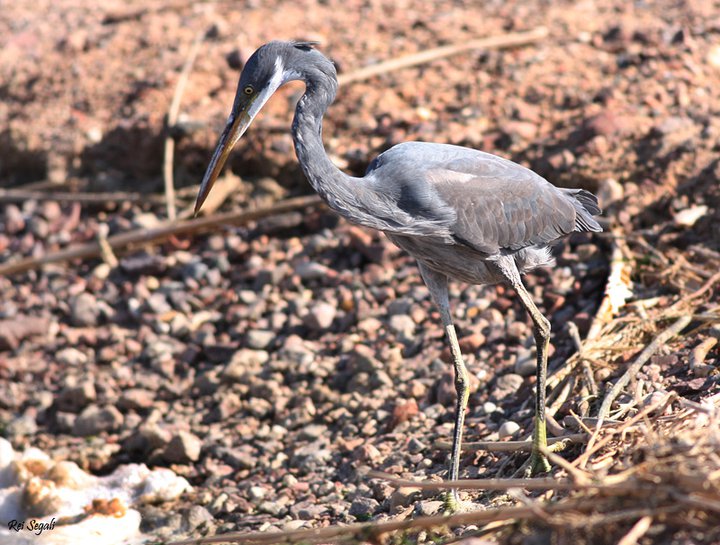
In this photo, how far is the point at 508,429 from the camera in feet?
16.1

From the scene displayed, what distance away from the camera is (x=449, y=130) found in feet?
23.4

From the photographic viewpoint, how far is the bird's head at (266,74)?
4.23 meters

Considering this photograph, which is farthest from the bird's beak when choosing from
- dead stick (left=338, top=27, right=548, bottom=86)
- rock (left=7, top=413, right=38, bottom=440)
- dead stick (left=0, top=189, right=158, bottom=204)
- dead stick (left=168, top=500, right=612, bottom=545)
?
dead stick (left=338, top=27, right=548, bottom=86)

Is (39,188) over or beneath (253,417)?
over

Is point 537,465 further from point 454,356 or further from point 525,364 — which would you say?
point 525,364

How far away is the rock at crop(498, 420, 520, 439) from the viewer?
16.1ft

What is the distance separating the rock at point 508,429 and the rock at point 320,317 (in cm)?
168

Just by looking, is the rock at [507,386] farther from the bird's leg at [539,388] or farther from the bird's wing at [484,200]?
the bird's wing at [484,200]

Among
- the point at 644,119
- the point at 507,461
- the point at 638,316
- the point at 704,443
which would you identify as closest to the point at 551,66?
the point at 644,119

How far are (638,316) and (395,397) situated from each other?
1.45 metres

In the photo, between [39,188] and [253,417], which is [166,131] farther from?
[253,417]

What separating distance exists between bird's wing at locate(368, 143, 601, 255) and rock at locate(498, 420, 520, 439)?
91 cm

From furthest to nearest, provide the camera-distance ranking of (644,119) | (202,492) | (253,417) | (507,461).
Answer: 1. (644,119)
2. (253,417)
3. (202,492)
4. (507,461)

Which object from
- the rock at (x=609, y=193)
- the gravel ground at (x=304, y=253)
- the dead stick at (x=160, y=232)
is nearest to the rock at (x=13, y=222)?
the gravel ground at (x=304, y=253)
